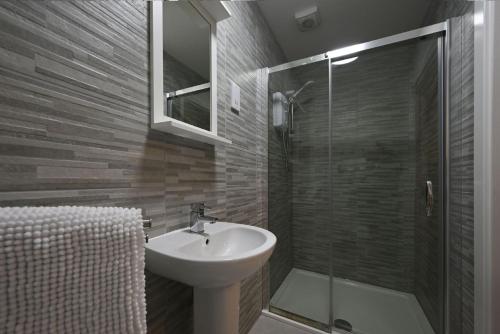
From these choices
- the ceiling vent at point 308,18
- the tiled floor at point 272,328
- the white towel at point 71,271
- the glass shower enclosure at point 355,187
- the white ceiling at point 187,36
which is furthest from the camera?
the ceiling vent at point 308,18

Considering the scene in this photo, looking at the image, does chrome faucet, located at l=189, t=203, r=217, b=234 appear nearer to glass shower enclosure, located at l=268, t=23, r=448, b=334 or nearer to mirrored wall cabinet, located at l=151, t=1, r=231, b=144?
mirrored wall cabinet, located at l=151, t=1, r=231, b=144

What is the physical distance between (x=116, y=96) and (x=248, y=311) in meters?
1.41

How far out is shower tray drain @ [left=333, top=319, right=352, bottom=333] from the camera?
4.37ft

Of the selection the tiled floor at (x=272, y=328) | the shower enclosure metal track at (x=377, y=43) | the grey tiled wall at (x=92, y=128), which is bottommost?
the tiled floor at (x=272, y=328)

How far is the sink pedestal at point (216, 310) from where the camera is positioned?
2.43 feet

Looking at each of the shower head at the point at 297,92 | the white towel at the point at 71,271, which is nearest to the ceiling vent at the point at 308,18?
the shower head at the point at 297,92

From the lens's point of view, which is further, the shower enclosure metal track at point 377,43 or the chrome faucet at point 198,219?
the shower enclosure metal track at point 377,43

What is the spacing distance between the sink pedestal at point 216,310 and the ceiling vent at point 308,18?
1957mm

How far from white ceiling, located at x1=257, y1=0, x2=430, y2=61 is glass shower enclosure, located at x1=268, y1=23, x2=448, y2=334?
38 cm

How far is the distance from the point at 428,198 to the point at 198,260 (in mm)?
1503

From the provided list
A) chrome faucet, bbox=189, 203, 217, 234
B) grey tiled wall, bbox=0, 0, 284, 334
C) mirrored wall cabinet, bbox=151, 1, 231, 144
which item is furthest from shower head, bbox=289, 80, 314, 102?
chrome faucet, bbox=189, 203, 217, 234

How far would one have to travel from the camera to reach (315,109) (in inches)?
73.2

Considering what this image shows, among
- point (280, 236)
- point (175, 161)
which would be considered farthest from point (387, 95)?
point (175, 161)

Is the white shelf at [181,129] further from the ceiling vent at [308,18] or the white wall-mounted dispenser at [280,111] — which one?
the ceiling vent at [308,18]
